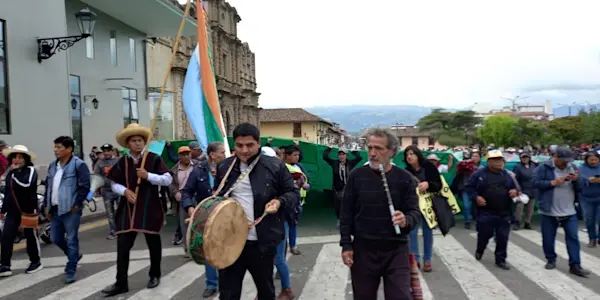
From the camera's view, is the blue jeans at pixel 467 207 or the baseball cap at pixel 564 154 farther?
the blue jeans at pixel 467 207

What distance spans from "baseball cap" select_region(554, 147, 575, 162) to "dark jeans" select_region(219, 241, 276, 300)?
485 centimetres

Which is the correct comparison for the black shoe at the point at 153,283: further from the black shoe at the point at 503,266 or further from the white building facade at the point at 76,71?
the white building facade at the point at 76,71

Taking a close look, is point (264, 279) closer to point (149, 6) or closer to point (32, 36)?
point (32, 36)

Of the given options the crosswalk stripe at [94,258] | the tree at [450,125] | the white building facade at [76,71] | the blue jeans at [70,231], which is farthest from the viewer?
the tree at [450,125]

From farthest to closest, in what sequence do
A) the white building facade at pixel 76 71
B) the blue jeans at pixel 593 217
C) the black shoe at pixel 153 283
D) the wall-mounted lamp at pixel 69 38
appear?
the wall-mounted lamp at pixel 69 38 < the white building facade at pixel 76 71 < the blue jeans at pixel 593 217 < the black shoe at pixel 153 283

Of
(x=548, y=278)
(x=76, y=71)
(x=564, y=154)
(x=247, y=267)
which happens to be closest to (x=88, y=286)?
Answer: (x=247, y=267)

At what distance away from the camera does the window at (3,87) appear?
1199 cm

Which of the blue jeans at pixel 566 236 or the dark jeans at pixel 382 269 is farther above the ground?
the dark jeans at pixel 382 269

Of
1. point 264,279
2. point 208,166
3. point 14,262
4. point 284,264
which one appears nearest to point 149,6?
point 14,262

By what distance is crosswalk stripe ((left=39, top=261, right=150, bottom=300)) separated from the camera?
5.75m

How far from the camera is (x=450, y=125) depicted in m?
112

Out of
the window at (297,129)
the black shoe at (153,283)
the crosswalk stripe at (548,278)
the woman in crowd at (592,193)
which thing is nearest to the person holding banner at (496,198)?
the crosswalk stripe at (548,278)

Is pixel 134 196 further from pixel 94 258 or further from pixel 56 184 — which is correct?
pixel 94 258

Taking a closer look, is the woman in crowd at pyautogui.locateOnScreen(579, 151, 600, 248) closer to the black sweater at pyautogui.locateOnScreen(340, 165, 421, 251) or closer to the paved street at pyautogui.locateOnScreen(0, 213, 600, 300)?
the paved street at pyautogui.locateOnScreen(0, 213, 600, 300)
